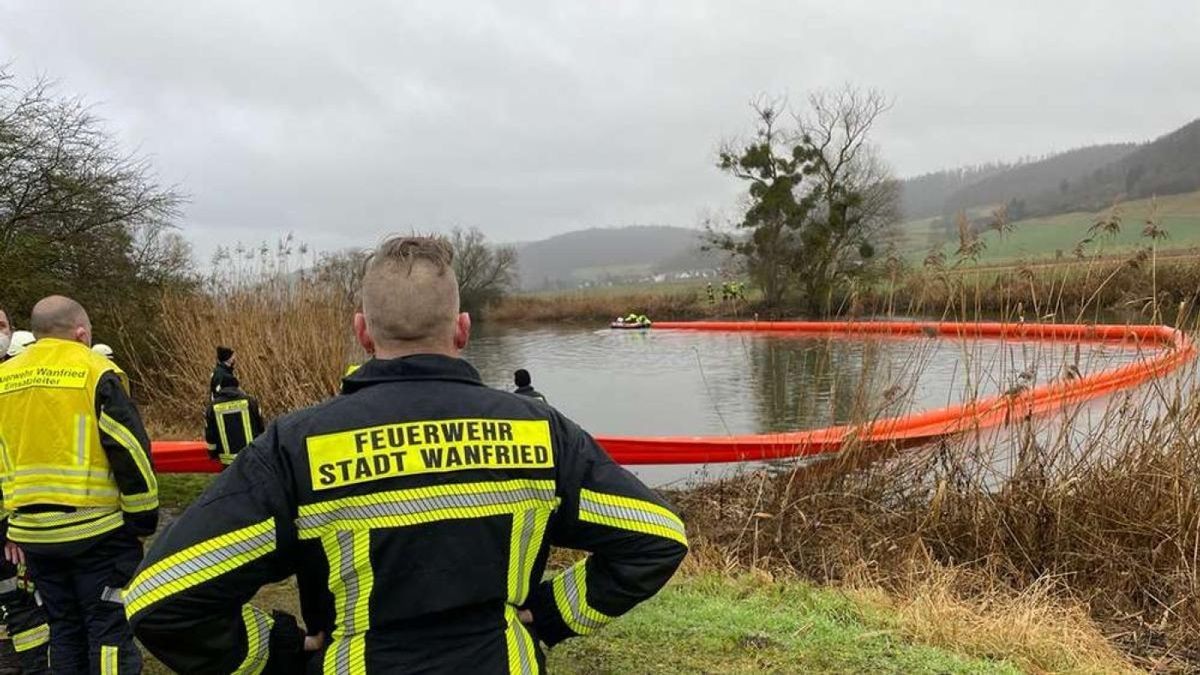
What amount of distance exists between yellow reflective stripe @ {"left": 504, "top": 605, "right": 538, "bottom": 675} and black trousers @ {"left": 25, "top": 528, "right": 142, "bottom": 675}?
234 centimetres

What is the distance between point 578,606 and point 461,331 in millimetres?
653

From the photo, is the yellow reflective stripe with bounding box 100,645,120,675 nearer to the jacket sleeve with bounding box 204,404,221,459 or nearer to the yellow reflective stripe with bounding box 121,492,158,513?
the yellow reflective stripe with bounding box 121,492,158,513

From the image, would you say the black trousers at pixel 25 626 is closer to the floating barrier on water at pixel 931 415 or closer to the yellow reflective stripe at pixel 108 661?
A: the yellow reflective stripe at pixel 108 661

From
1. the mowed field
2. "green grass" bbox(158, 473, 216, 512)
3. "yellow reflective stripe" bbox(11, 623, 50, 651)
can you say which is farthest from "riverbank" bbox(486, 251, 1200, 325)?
"green grass" bbox(158, 473, 216, 512)

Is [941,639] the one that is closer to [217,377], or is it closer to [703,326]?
[217,377]

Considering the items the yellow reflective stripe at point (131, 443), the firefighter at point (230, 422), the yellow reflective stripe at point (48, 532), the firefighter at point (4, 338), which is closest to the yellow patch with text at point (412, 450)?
the yellow reflective stripe at point (131, 443)

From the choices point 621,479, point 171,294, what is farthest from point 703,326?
point 621,479

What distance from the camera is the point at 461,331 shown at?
1689mm

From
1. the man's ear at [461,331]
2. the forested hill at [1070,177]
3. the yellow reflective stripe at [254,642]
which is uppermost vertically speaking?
the forested hill at [1070,177]

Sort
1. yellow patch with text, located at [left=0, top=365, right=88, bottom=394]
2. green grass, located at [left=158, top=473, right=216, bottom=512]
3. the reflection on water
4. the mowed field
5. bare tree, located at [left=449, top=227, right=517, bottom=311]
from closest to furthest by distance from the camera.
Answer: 1. yellow patch with text, located at [left=0, top=365, right=88, bottom=394]
2. the mowed field
3. the reflection on water
4. green grass, located at [left=158, top=473, right=216, bottom=512]
5. bare tree, located at [left=449, top=227, right=517, bottom=311]

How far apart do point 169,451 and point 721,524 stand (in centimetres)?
456

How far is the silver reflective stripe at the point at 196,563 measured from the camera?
4.45 feet

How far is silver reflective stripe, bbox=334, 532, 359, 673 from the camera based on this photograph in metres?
1.43

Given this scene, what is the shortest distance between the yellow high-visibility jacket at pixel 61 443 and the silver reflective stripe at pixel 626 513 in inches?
90.2
